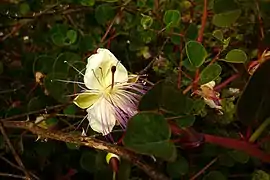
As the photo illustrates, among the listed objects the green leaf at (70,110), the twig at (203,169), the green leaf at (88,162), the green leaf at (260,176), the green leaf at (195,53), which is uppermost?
the green leaf at (195,53)

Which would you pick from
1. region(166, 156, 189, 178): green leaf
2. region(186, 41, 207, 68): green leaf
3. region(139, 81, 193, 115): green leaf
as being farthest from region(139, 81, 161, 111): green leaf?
region(166, 156, 189, 178): green leaf

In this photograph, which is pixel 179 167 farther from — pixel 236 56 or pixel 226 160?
pixel 236 56

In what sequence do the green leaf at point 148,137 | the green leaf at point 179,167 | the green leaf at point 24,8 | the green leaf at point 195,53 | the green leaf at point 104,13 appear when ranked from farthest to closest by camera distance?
1. the green leaf at point 24,8
2. the green leaf at point 104,13
3. the green leaf at point 179,167
4. the green leaf at point 195,53
5. the green leaf at point 148,137

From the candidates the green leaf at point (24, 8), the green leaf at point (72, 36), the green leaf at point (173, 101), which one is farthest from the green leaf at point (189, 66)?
the green leaf at point (24, 8)

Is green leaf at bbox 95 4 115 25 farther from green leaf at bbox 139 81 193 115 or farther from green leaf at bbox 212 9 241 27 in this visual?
green leaf at bbox 139 81 193 115

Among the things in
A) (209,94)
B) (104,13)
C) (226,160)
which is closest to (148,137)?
(209,94)

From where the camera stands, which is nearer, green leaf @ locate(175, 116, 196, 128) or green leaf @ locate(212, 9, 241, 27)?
green leaf @ locate(175, 116, 196, 128)

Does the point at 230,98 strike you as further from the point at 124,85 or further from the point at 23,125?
the point at 23,125

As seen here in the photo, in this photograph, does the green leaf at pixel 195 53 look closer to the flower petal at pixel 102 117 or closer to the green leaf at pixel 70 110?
the flower petal at pixel 102 117
